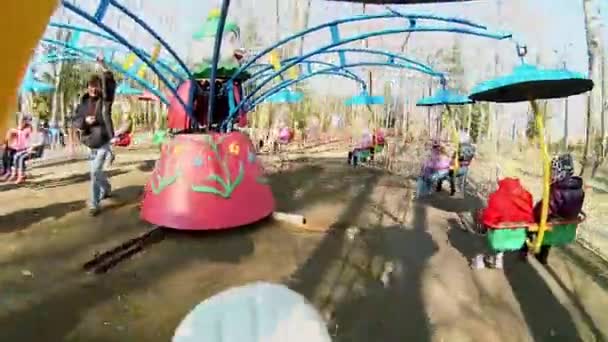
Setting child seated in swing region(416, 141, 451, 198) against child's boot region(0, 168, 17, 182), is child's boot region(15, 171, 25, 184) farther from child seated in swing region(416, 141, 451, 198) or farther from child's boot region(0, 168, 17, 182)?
child seated in swing region(416, 141, 451, 198)

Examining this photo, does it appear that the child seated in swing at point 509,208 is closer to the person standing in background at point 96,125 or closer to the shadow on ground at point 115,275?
the shadow on ground at point 115,275

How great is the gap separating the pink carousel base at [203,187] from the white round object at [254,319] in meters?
4.58

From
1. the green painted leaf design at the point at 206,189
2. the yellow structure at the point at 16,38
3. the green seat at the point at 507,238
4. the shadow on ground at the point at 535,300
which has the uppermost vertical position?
the yellow structure at the point at 16,38

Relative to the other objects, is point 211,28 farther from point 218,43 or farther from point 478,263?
point 478,263

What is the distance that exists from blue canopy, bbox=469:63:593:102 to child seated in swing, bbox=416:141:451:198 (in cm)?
438

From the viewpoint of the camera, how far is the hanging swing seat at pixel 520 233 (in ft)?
15.9

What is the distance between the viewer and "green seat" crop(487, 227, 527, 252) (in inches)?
192

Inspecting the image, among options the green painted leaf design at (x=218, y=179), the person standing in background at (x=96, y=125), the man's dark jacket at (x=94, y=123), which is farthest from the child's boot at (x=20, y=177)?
the green painted leaf design at (x=218, y=179)

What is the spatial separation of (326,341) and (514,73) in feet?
11.7

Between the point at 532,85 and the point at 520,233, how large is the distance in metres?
1.36

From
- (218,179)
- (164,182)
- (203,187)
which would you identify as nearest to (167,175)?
(164,182)

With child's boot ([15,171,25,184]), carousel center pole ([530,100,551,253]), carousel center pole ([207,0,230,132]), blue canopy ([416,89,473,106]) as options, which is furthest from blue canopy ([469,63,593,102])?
child's boot ([15,171,25,184])

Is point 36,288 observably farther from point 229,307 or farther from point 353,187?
point 353,187

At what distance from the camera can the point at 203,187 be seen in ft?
20.4
